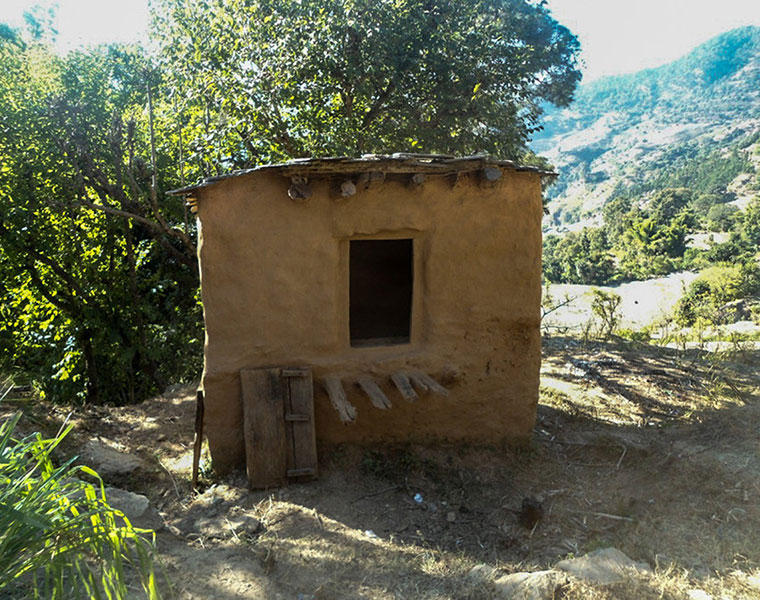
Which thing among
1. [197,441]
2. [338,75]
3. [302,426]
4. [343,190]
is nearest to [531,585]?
[302,426]

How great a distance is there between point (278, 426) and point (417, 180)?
7.36ft

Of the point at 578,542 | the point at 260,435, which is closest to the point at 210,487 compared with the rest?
the point at 260,435

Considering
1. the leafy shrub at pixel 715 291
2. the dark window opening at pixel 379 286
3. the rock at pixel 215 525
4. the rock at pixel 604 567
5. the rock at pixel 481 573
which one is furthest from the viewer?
the leafy shrub at pixel 715 291

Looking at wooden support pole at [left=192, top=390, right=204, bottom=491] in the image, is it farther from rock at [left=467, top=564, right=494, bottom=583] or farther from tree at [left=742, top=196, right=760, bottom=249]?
tree at [left=742, top=196, right=760, bottom=249]

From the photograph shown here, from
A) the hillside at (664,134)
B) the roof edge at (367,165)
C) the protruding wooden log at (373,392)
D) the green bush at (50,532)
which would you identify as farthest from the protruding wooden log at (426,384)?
the hillside at (664,134)

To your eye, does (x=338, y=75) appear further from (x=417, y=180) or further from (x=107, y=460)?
(x=107, y=460)

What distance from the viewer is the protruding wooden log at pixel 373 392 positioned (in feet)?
13.6

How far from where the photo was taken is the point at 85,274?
7.98 meters

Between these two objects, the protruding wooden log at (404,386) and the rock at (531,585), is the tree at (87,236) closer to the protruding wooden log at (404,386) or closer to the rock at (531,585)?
the protruding wooden log at (404,386)

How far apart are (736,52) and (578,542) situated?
94.9 m

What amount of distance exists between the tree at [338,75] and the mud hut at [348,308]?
3.31 metres

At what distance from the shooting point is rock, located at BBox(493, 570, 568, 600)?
8.91 feet

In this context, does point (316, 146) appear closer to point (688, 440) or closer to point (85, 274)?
point (85, 274)

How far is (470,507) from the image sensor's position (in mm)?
4215
